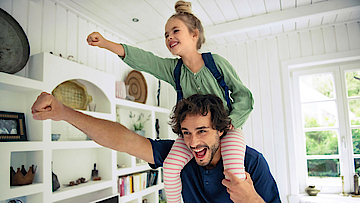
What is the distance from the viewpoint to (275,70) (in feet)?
13.3

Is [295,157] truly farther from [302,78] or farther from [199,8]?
[199,8]

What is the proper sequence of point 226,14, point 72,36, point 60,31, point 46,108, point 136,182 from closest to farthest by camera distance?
1. point 46,108
2. point 60,31
3. point 72,36
4. point 226,14
5. point 136,182

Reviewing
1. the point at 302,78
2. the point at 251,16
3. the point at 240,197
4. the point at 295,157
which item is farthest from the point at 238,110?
the point at 302,78

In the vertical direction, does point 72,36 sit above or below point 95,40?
above

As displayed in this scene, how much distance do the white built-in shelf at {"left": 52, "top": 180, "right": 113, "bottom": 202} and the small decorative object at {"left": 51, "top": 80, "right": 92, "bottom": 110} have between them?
31.9 inches

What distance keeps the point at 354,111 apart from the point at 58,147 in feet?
12.5

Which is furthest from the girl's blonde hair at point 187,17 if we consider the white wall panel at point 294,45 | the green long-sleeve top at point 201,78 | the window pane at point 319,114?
the window pane at point 319,114

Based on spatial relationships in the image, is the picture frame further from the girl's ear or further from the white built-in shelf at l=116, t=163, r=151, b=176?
the girl's ear

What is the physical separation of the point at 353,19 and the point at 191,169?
11.0 ft

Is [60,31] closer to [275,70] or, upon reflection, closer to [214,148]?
[214,148]

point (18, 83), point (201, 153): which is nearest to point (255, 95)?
point (201, 153)

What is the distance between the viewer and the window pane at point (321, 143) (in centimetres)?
385

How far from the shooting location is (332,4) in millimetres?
3227

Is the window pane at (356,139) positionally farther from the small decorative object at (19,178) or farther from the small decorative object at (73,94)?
the small decorative object at (19,178)
